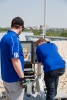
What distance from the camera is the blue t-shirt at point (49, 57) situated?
12.3 feet

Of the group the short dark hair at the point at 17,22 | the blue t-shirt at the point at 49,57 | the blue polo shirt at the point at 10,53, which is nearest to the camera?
the blue polo shirt at the point at 10,53

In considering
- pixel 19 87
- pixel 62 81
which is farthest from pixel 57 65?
pixel 62 81

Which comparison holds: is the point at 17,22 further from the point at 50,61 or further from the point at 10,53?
the point at 50,61

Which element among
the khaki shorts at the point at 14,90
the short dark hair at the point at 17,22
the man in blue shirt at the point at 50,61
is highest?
the short dark hair at the point at 17,22

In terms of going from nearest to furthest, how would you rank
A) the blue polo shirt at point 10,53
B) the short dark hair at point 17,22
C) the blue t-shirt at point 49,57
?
1. the blue polo shirt at point 10,53
2. the short dark hair at point 17,22
3. the blue t-shirt at point 49,57

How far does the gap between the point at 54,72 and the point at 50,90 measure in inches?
16.4

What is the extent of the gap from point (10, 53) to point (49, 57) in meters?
0.95

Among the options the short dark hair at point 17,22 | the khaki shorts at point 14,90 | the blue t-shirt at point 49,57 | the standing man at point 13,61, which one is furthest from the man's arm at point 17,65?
the blue t-shirt at point 49,57

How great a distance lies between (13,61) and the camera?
2971 mm

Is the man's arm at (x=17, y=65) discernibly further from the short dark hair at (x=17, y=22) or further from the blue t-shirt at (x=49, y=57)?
the blue t-shirt at (x=49, y=57)

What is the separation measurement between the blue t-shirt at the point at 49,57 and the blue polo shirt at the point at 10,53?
753 millimetres

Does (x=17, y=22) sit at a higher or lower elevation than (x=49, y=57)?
higher

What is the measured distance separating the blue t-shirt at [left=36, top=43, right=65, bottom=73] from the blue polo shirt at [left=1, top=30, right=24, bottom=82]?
2.47 feet

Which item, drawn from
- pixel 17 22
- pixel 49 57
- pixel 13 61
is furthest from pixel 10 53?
pixel 49 57
